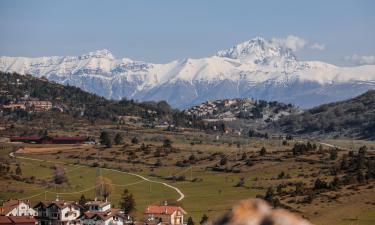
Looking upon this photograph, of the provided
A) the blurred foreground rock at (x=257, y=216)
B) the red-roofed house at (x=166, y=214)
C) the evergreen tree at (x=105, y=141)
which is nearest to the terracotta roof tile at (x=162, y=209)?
the red-roofed house at (x=166, y=214)

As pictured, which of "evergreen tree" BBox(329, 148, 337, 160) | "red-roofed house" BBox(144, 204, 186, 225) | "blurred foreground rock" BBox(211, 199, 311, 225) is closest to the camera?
"blurred foreground rock" BBox(211, 199, 311, 225)

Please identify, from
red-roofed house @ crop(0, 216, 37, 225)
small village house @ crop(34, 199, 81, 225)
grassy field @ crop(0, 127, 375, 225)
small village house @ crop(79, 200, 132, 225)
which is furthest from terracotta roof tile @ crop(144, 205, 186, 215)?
red-roofed house @ crop(0, 216, 37, 225)

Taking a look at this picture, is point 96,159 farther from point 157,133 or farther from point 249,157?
point 157,133

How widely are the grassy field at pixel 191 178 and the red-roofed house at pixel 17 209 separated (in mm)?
11050

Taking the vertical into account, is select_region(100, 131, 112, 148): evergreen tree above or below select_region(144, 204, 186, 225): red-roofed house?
above

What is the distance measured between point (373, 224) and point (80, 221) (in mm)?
28490

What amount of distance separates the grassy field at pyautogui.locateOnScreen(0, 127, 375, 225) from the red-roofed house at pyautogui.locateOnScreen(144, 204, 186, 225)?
1.70 m

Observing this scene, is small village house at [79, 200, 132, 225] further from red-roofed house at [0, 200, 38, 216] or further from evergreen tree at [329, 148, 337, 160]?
evergreen tree at [329, 148, 337, 160]

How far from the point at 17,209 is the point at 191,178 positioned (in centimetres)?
3710

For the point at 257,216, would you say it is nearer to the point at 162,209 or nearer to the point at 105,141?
the point at 162,209

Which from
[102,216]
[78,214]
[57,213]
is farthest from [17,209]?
[102,216]

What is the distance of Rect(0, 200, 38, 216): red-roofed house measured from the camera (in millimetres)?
83025

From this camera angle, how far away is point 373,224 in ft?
236

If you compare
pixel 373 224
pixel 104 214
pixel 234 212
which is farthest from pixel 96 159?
pixel 234 212
